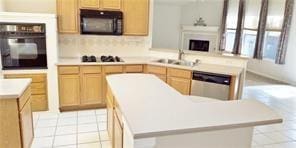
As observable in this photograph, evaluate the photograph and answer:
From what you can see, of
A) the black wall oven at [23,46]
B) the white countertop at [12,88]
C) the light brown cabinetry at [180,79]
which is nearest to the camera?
the white countertop at [12,88]

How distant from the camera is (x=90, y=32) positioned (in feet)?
13.6

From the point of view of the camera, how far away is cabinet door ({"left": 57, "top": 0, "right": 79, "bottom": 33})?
3.99 m

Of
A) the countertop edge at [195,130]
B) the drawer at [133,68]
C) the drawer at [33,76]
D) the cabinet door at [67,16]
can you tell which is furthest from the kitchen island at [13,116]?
the drawer at [133,68]

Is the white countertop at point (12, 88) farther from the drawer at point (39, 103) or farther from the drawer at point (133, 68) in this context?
the drawer at point (133, 68)

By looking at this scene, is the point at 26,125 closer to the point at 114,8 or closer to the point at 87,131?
the point at 87,131

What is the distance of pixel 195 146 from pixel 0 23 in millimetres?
3327

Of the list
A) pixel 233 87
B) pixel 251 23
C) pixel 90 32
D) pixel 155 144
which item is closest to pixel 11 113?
pixel 155 144

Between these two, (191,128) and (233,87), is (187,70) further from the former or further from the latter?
(191,128)

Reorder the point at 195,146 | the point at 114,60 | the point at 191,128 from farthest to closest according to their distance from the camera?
the point at 114,60
the point at 195,146
the point at 191,128

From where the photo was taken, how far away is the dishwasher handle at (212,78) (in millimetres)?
3581

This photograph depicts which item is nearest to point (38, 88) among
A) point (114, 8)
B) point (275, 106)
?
point (114, 8)

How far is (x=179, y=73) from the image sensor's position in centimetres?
Result: 401

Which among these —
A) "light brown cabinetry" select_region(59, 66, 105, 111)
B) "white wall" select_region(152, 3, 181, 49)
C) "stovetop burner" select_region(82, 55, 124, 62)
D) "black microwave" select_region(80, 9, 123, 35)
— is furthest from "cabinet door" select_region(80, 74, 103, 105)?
"white wall" select_region(152, 3, 181, 49)

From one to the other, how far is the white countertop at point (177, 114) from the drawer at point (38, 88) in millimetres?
2191
